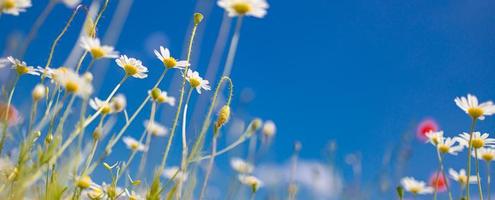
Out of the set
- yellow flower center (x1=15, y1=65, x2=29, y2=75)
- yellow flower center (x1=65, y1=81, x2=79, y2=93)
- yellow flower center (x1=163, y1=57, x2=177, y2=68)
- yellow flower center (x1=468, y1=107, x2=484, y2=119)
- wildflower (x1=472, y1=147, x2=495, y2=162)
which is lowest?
yellow flower center (x1=65, y1=81, x2=79, y2=93)

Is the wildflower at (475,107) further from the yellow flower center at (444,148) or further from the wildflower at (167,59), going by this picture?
the wildflower at (167,59)

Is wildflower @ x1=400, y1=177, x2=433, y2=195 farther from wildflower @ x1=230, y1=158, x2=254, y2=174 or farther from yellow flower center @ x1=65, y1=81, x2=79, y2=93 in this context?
yellow flower center @ x1=65, y1=81, x2=79, y2=93

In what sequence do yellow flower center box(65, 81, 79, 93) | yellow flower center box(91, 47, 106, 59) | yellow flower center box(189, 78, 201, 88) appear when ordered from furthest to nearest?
yellow flower center box(189, 78, 201, 88) < yellow flower center box(91, 47, 106, 59) < yellow flower center box(65, 81, 79, 93)

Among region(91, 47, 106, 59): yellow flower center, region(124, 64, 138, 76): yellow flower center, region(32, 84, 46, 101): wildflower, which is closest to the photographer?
region(32, 84, 46, 101): wildflower

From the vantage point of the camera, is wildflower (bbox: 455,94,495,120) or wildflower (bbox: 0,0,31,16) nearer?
wildflower (bbox: 0,0,31,16)

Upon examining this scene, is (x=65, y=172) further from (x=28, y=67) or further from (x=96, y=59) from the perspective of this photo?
(x=28, y=67)

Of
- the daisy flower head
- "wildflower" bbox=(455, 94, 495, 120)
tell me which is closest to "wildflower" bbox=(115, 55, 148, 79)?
the daisy flower head

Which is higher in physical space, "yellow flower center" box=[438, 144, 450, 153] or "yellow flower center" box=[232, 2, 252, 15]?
"yellow flower center" box=[232, 2, 252, 15]
